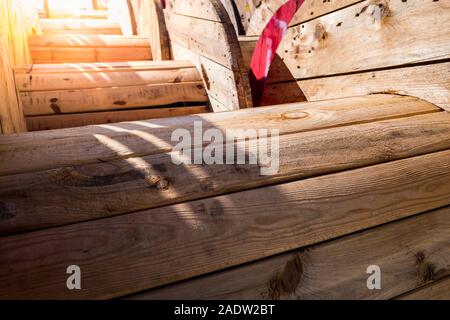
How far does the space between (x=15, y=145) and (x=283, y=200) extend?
1.01m

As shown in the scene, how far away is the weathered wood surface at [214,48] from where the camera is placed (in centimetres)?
212

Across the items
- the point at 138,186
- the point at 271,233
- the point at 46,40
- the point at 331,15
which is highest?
the point at 46,40

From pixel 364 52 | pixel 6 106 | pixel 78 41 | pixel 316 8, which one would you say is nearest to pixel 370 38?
pixel 364 52

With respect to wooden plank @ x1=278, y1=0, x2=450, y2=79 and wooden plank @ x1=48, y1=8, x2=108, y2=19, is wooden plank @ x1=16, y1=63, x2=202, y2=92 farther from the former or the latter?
wooden plank @ x1=48, y1=8, x2=108, y2=19

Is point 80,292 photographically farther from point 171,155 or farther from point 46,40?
point 46,40

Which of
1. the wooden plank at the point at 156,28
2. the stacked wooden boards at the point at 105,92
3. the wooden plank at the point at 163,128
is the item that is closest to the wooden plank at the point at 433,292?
the wooden plank at the point at 163,128

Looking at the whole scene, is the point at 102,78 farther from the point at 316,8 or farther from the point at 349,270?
the point at 349,270

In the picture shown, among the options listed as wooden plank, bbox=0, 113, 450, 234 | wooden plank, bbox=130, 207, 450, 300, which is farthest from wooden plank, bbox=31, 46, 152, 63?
wooden plank, bbox=130, 207, 450, 300

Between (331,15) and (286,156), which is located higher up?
(331,15)

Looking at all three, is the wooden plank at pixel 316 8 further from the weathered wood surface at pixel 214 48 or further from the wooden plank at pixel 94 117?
the wooden plank at pixel 94 117

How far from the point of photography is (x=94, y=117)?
2.43 metres

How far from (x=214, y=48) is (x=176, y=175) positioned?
5.30 ft

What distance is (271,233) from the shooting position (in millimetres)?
907
